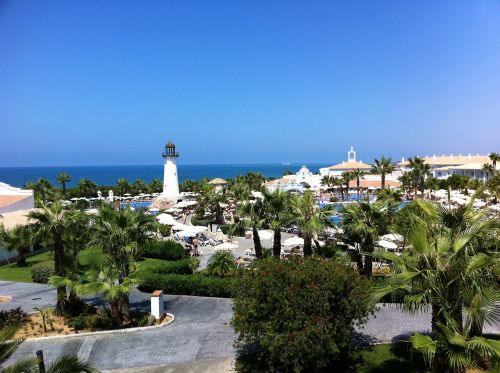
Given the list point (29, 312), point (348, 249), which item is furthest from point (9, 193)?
point (348, 249)

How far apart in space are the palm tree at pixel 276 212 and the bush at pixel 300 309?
7.42 metres

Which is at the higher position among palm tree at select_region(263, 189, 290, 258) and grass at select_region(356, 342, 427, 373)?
palm tree at select_region(263, 189, 290, 258)

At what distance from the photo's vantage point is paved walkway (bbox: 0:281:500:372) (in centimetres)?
1199

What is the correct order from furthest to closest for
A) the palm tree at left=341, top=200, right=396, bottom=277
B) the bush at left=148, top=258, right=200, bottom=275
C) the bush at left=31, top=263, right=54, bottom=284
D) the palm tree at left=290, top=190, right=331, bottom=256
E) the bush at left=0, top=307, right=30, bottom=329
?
the bush at left=31, top=263, right=54, bottom=284 → the bush at left=148, top=258, right=200, bottom=275 → the palm tree at left=290, top=190, right=331, bottom=256 → the palm tree at left=341, top=200, right=396, bottom=277 → the bush at left=0, top=307, right=30, bottom=329

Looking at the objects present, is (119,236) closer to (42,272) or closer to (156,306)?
(156,306)

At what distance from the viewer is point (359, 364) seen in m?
11.4

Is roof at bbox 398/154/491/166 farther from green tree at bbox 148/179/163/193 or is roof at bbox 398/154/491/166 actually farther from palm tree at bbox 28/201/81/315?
palm tree at bbox 28/201/81/315

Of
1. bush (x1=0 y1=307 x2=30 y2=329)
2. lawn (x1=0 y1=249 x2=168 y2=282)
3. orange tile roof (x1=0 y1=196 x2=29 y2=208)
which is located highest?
orange tile roof (x1=0 y1=196 x2=29 y2=208)

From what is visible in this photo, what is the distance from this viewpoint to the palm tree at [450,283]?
7.71 meters

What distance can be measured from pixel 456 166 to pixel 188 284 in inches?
2829

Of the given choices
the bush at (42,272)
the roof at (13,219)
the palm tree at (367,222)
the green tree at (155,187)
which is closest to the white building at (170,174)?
the green tree at (155,187)

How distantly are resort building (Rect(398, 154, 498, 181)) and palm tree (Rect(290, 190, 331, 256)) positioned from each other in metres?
57.2

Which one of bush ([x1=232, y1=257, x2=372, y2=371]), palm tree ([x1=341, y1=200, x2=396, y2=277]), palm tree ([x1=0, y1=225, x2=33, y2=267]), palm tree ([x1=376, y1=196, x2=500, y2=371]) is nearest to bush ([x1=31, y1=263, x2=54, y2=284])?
palm tree ([x1=0, y1=225, x2=33, y2=267])

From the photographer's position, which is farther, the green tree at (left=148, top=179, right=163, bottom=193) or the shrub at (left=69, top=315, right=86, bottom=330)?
the green tree at (left=148, top=179, right=163, bottom=193)
